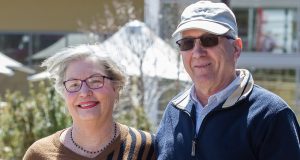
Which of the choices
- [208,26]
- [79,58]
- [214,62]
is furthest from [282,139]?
[79,58]

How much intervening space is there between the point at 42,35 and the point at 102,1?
6.63 feet

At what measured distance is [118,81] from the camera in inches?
137

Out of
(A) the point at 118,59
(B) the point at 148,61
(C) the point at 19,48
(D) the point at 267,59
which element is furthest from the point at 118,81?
(C) the point at 19,48

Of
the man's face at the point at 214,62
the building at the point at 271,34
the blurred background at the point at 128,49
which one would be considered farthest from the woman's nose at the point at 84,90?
the building at the point at 271,34

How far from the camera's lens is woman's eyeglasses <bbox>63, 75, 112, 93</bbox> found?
335 cm

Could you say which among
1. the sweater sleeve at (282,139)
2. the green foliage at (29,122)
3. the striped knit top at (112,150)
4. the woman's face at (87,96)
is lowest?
the green foliage at (29,122)

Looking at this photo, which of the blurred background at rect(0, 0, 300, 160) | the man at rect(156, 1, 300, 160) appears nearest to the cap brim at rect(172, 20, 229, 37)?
the man at rect(156, 1, 300, 160)

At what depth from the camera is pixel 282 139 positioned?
286 centimetres

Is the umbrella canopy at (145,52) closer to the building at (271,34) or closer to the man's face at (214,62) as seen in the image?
the building at (271,34)

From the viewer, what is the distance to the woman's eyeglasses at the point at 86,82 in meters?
3.35

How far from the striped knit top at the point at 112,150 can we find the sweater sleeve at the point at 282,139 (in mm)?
780

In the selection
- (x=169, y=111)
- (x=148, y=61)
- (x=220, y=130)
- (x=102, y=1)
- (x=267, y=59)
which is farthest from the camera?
(x=102, y=1)

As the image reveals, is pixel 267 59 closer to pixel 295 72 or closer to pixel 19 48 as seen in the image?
pixel 295 72

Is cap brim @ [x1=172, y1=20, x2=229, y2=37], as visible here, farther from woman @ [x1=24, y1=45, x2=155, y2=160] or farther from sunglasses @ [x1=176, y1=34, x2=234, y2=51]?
woman @ [x1=24, y1=45, x2=155, y2=160]
